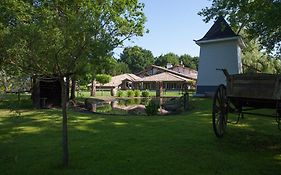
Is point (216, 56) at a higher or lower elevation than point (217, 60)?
higher

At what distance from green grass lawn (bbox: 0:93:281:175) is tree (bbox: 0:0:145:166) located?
0.94 m

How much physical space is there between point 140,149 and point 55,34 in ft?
11.8

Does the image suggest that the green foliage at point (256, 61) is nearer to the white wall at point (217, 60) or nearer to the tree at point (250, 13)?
the white wall at point (217, 60)

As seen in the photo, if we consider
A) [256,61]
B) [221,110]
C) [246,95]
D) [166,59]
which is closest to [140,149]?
[221,110]

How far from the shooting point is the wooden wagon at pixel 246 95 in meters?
7.65

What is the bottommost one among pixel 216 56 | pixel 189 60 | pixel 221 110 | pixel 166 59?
pixel 221 110

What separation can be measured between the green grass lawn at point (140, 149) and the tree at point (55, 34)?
3.09 ft

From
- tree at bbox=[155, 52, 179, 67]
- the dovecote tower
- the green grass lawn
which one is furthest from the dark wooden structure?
tree at bbox=[155, 52, 179, 67]

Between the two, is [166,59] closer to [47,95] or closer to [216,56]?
[216,56]

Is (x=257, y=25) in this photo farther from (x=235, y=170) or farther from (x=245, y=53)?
(x=245, y=53)

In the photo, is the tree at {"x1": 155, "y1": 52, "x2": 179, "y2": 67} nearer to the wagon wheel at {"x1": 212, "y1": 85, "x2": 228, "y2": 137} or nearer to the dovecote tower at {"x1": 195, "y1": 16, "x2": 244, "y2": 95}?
the dovecote tower at {"x1": 195, "y1": 16, "x2": 244, "y2": 95}

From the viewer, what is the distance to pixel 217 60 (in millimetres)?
A: 26219

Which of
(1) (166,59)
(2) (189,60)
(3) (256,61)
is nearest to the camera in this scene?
(3) (256,61)

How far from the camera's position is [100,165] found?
617cm
